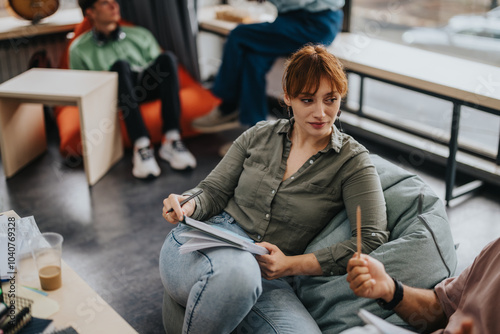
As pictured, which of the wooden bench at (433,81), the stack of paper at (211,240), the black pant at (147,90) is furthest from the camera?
the black pant at (147,90)

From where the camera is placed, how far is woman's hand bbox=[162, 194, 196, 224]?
64.9 inches

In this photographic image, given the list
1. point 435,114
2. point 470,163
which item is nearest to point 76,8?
point 435,114

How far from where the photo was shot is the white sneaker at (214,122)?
144 inches

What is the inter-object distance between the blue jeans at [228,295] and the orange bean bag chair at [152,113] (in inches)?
79.7

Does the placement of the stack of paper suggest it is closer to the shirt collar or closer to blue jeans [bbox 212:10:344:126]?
the shirt collar

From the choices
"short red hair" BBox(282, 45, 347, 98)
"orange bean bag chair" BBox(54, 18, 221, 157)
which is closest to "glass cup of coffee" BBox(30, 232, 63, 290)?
"short red hair" BBox(282, 45, 347, 98)

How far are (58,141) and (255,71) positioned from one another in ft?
4.66

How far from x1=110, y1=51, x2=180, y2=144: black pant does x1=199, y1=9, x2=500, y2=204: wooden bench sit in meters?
0.64

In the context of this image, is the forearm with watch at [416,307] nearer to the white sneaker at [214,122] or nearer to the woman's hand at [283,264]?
the woman's hand at [283,264]

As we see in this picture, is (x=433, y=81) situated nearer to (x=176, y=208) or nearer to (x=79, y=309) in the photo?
(x=176, y=208)

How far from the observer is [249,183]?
1.77 metres

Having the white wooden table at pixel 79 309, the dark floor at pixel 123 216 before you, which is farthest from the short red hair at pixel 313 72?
the dark floor at pixel 123 216

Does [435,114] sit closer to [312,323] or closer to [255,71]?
[255,71]

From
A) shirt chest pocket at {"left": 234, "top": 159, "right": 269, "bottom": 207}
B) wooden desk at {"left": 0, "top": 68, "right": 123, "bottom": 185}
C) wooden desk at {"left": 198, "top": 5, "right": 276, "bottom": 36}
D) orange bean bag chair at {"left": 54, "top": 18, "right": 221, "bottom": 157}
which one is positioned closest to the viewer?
shirt chest pocket at {"left": 234, "top": 159, "right": 269, "bottom": 207}
